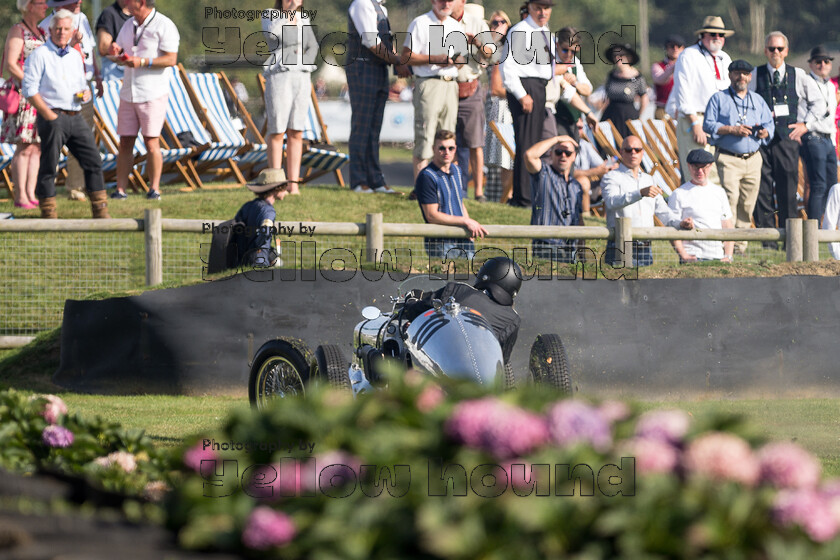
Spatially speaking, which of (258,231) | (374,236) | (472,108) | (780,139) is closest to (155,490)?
(258,231)

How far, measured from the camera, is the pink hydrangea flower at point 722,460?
9.07 ft

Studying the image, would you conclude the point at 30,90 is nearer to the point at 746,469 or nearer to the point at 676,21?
the point at 746,469

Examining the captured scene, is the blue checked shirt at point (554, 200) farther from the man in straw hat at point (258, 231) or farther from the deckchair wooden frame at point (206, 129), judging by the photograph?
the deckchair wooden frame at point (206, 129)

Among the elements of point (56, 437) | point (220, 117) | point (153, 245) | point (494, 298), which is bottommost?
point (56, 437)

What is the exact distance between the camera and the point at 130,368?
10.7 meters

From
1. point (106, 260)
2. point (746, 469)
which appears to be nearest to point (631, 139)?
point (106, 260)

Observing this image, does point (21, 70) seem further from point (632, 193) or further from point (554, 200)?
point (632, 193)

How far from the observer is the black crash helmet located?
784 centimetres

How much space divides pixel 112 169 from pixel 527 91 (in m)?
5.20

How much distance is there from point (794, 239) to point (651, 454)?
Answer: 9.48 meters

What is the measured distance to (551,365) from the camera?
8023mm

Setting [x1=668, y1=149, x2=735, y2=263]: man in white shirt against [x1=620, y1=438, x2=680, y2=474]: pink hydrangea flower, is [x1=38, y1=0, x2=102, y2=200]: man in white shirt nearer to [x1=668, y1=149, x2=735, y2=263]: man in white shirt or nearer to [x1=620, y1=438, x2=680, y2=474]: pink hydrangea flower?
[x1=668, y1=149, x2=735, y2=263]: man in white shirt

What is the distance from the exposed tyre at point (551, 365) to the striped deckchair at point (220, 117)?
1007 centimetres

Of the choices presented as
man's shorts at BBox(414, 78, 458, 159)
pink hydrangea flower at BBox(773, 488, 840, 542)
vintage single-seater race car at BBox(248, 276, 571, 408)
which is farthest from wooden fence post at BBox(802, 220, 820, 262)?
pink hydrangea flower at BBox(773, 488, 840, 542)
